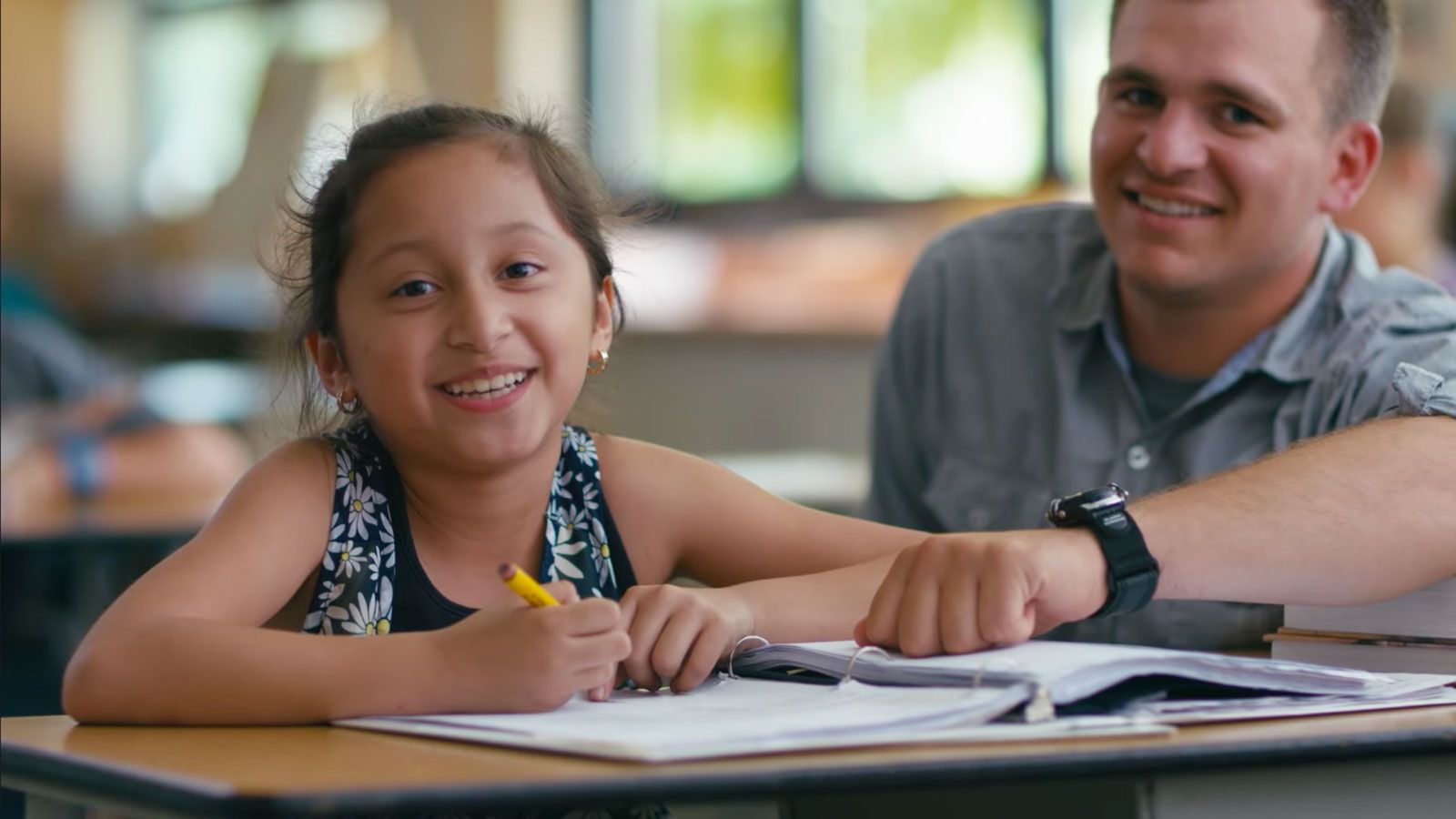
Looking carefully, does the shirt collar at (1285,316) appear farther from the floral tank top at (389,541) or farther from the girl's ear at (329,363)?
the girl's ear at (329,363)

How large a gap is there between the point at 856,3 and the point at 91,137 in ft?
16.2

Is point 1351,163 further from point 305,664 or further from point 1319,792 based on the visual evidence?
point 305,664

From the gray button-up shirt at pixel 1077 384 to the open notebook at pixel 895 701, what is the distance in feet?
1.94

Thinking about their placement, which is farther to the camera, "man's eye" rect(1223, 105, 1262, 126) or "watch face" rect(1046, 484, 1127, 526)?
"man's eye" rect(1223, 105, 1262, 126)

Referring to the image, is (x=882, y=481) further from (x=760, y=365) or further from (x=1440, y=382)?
(x=760, y=365)

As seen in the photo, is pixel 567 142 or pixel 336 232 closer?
pixel 336 232

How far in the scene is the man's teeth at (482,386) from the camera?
133cm

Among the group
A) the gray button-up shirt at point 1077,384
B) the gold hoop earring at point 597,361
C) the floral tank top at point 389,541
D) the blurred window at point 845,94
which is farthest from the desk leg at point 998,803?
the blurred window at point 845,94

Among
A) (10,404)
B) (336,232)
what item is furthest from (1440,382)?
(10,404)

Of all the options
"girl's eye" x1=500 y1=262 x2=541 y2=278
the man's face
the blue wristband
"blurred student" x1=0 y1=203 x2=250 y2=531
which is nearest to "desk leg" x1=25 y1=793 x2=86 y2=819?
"girl's eye" x1=500 y1=262 x2=541 y2=278

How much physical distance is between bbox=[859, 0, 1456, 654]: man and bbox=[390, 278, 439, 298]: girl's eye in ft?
2.51

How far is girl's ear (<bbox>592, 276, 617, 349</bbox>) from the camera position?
1483mm

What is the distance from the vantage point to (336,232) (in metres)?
1.41

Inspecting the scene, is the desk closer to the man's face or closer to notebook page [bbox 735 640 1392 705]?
notebook page [bbox 735 640 1392 705]
